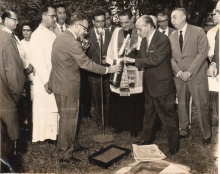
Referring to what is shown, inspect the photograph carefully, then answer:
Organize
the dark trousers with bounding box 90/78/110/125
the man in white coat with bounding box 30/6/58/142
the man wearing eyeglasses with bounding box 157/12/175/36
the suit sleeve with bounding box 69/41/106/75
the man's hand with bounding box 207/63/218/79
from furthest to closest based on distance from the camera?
the dark trousers with bounding box 90/78/110/125 < the man wearing eyeglasses with bounding box 157/12/175/36 < the man in white coat with bounding box 30/6/58/142 < the man's hand with bounding box 207/63/218/79 < the suit sleeve with bounding box 69/41/106/75

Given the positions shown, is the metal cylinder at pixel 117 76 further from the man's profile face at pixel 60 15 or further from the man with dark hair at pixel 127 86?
the man's profile face at pixel 60 15

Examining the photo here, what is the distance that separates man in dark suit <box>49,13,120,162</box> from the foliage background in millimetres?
3287

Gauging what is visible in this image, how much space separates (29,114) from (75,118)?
52.4 inches

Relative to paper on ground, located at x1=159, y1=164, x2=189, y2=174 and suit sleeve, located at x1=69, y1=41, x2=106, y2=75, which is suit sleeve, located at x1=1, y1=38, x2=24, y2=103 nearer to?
suit sleeve, located at x1=69, y1=41, x2=106, y2=75

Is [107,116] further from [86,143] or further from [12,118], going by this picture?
[12,118]

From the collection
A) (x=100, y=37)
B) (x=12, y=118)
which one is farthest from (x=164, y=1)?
(x=12, y=118)

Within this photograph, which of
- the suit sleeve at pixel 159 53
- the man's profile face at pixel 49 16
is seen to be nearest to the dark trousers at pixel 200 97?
the suit sleeve at pixel 159 53

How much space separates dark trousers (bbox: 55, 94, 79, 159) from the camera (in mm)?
4379

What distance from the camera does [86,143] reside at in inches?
210

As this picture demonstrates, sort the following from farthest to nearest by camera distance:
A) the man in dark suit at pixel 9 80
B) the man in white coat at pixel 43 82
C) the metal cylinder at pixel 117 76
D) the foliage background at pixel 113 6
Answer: the foliage background at pixel 113 6
the metal cylinder at pixel 117 76
the man in white coat at pixel 43 82
the man in dark suit at pixel 9 80

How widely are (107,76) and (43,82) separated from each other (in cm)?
141

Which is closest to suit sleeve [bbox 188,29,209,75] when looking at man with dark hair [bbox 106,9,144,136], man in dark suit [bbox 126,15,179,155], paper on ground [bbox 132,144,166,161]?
man in dark suit [bbox 126,15,179,155]

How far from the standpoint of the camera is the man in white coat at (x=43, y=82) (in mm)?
4938

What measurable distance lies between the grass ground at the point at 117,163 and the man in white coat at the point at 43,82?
270 millimetres
